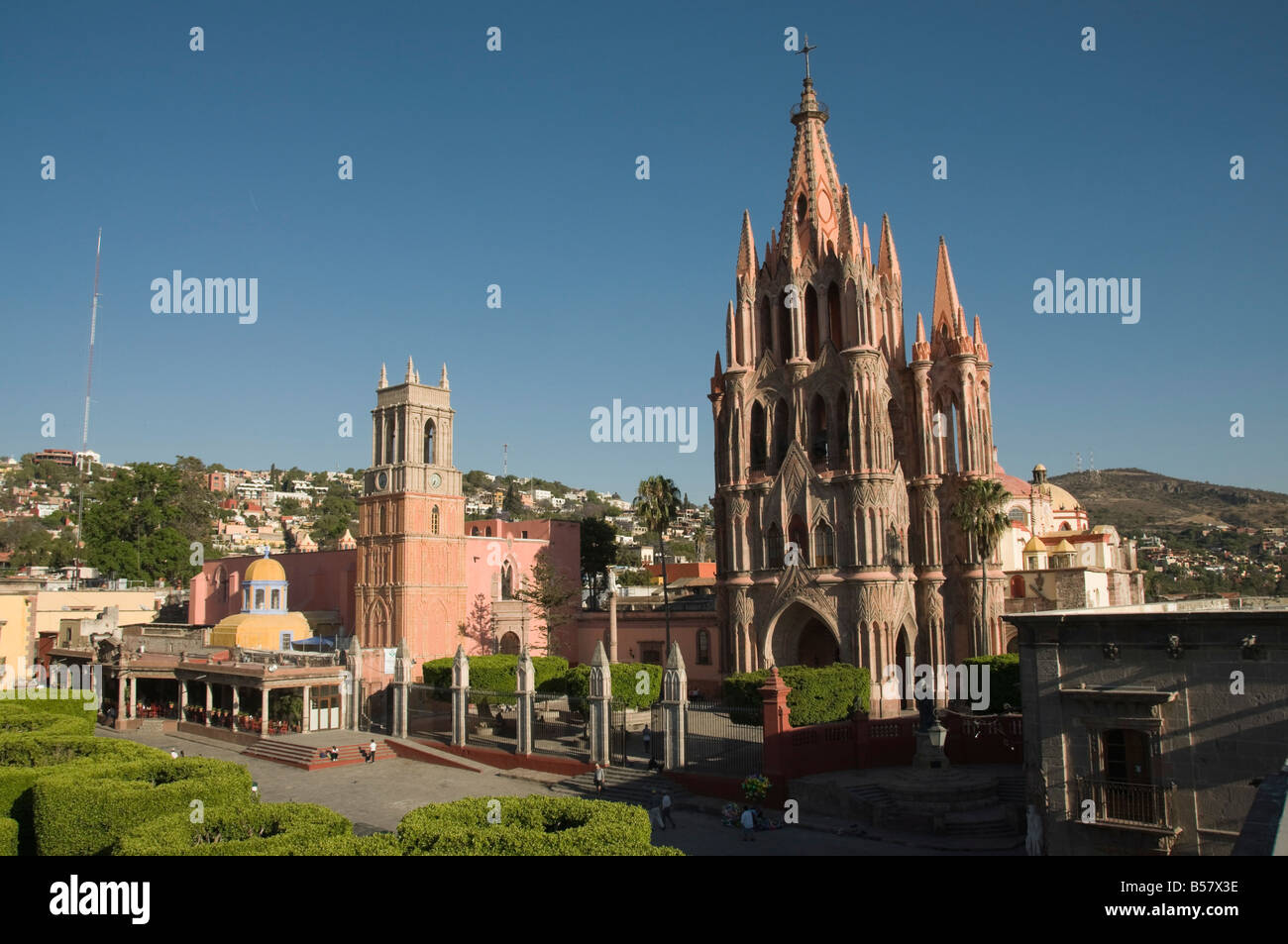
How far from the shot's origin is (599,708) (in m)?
31.4

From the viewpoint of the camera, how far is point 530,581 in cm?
5544

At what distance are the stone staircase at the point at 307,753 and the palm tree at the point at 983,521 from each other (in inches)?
957

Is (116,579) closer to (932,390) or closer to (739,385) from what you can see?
(739,385)

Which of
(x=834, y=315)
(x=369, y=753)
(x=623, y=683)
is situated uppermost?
(x=834, y=315)

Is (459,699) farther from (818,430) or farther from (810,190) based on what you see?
(810,190)

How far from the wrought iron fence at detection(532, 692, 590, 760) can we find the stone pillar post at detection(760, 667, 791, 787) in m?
7.31

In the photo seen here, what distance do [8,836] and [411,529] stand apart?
32991mm

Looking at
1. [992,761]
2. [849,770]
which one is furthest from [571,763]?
[992,761]

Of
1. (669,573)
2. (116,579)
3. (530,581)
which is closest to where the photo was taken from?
(530,581)

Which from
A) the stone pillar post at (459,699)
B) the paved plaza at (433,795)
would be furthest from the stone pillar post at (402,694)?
the stone pillar post at (459,699)

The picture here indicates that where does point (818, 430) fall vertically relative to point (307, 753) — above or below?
above

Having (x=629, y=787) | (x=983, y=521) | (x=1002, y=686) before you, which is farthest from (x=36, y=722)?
(x=983, y=521)
